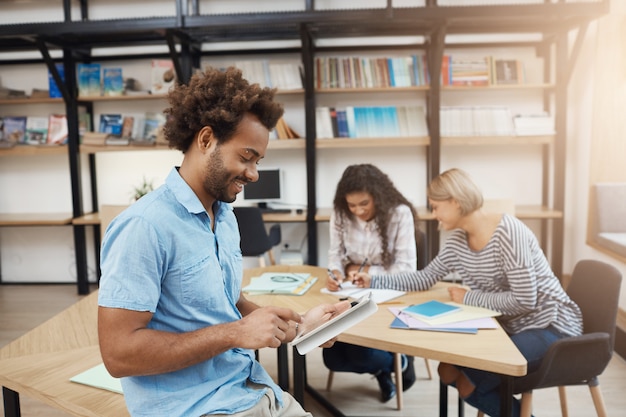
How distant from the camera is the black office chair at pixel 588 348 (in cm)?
193

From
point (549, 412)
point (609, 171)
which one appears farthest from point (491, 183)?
point (549, 412)

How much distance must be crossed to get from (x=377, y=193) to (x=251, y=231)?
1646 mm

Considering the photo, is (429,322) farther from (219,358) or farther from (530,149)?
(530,149)

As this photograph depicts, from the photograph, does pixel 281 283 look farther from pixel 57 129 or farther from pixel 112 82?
pixel 57 129

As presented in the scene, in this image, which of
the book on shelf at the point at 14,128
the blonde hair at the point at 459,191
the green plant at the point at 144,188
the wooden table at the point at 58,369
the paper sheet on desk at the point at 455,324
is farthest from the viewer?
the book on shelf at the point at 14,128

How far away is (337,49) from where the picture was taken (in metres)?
5.00

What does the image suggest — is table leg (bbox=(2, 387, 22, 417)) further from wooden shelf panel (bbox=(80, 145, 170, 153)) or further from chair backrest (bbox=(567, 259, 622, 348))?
wooden shelf panel (bbox=(80, 145, 170, 153))

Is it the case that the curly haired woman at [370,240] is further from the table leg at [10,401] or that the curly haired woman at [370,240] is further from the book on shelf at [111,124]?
the book on shelf at [111,124]

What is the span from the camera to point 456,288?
2322 millimetres

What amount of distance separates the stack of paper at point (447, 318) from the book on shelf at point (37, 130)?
418cm

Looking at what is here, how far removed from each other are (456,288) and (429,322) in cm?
38

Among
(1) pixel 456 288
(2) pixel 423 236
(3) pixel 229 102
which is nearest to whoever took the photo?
(3) pixel 229 102

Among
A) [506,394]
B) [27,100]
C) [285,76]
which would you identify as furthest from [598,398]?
[27,100]

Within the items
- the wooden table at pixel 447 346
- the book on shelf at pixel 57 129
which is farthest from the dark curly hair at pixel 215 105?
the book on shelf at pixel 57 129
